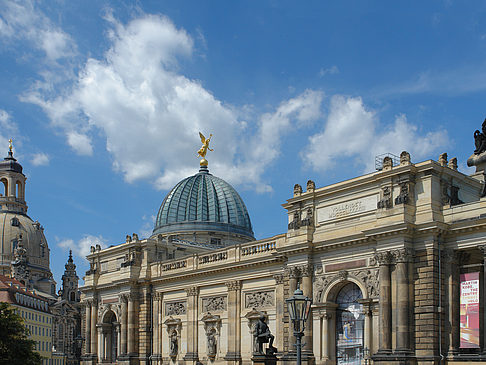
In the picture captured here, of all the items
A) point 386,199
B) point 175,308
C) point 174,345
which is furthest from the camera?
point 175,308

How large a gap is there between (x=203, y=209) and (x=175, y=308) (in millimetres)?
19376

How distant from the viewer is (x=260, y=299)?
55250 millimetres

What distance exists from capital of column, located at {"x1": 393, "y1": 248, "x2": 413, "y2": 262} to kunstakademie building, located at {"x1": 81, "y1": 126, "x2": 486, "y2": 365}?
8 centimetres

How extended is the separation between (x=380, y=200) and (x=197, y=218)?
1544 inches

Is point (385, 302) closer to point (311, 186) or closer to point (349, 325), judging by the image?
point (349, 325)

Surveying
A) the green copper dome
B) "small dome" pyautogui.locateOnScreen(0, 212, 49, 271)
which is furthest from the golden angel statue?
"small dome" pyautogui.locateOnScreen(0, 212, 49, 271)

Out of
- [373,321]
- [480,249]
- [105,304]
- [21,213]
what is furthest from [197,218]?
[21,213]

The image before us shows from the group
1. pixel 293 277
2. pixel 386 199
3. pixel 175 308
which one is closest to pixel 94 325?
pixel 175 308

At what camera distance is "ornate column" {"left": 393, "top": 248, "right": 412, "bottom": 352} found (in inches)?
1604

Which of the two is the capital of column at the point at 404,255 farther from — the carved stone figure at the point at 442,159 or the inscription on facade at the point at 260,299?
the inscription on facade at the point at 260,299

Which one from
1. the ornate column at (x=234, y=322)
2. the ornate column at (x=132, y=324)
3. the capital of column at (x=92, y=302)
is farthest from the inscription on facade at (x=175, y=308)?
the capital of column at (x=92, y=302)

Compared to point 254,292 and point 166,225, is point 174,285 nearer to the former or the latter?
point 254,292

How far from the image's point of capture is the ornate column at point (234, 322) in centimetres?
5619

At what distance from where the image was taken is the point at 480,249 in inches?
1560
